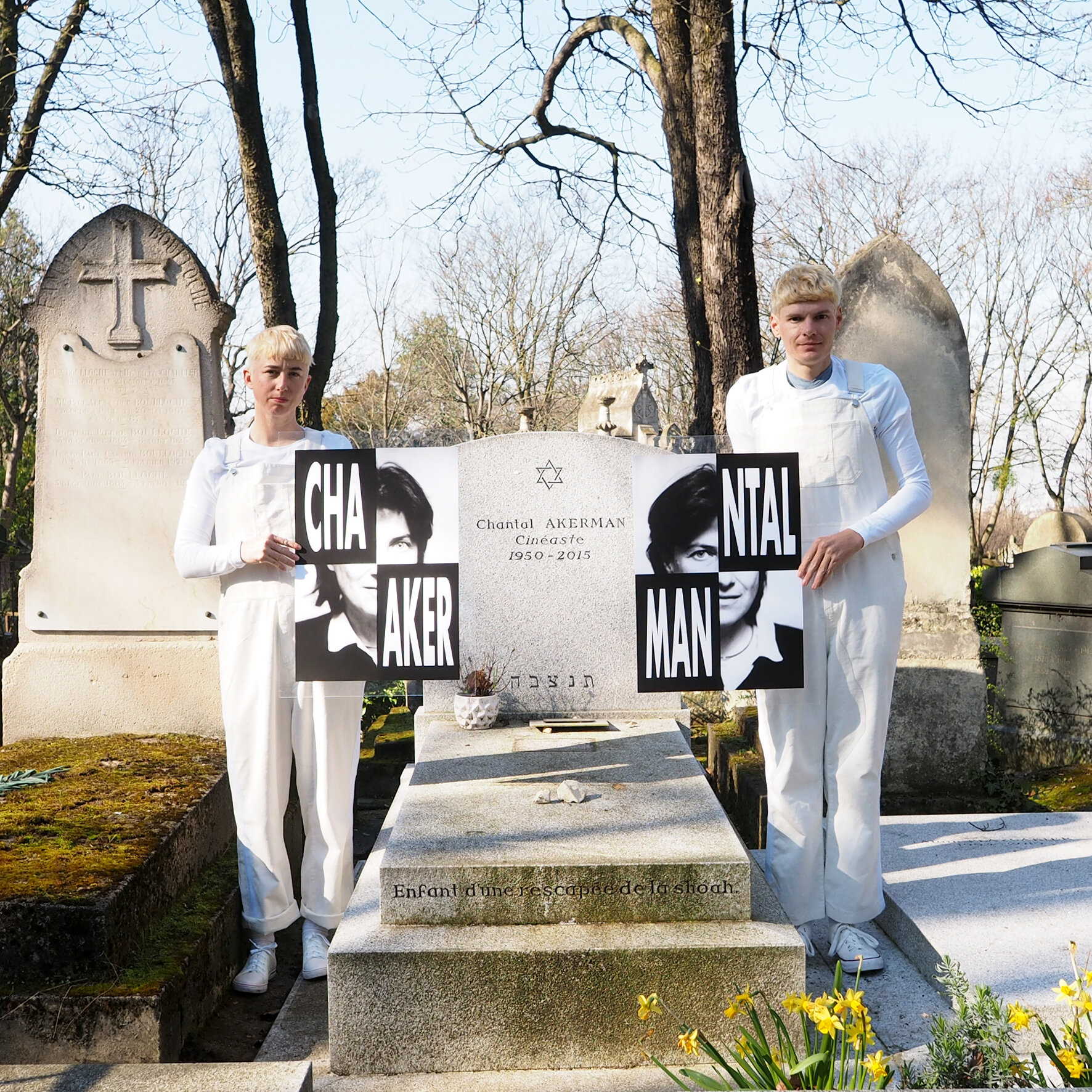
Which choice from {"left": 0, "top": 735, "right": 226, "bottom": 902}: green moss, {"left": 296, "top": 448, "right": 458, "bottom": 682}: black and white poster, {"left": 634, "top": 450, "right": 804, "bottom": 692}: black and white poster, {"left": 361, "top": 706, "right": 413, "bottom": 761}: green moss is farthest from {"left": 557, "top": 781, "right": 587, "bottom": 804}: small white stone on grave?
{"left": 361, "top": 706, "right": 413, "bottom": 761}: green moss

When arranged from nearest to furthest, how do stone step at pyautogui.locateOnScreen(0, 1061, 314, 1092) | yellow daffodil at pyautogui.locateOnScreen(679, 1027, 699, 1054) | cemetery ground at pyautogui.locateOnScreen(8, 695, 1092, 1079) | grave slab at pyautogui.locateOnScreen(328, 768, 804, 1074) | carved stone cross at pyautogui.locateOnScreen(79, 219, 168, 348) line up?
1. yellow daffodil at pyautogui.locateOnScreen(679, 1027, 699, 1054)
2. stone step at pyautogui.locateOnScreen(0, 1061, 314, 1092)
3. grave slab at pyautogui.locateOnScreen(328, 768, 804, 1074)
4. cemetery ground at pyautogui.locateOnScreen(8, 695, 1092, 1079)
5. carved stone cross at pyautogui.locateOnScreen(79, 219, 168, 348)

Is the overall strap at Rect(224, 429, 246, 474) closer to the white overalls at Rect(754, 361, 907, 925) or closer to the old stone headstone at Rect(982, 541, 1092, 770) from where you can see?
the white overalls at Rect(754, 361, 907, 925)

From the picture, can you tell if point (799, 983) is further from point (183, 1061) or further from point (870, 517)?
point (183, 1061)

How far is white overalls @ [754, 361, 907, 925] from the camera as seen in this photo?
3.73 metres

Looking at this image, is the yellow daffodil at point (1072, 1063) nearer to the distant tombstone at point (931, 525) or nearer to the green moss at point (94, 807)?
the green moss at point (94, 807)

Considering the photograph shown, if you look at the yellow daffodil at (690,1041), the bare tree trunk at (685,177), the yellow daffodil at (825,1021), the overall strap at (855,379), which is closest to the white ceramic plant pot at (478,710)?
the overall strap at (855,379)

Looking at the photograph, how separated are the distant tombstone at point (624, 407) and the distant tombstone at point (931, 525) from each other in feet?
41.5

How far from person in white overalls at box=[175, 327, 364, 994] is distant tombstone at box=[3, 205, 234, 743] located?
69.1 inches

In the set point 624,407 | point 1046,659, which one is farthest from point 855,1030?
point 624,407

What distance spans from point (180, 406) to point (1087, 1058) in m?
4.86

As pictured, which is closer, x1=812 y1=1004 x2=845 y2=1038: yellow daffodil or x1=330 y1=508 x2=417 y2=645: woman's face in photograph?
x1=812 y1=1004 x2=845 y2=1038: yellow daffodil

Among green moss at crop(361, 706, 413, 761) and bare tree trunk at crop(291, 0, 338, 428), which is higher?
bare tree trunk at crop(291, 0, 338, 428)

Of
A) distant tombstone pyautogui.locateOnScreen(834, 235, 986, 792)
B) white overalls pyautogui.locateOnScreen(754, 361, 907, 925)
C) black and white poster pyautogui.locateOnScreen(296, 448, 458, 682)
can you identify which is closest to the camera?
white overalls pyautogui.locateOnScreen(754, 361, 907, 925)

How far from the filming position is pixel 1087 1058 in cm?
228
